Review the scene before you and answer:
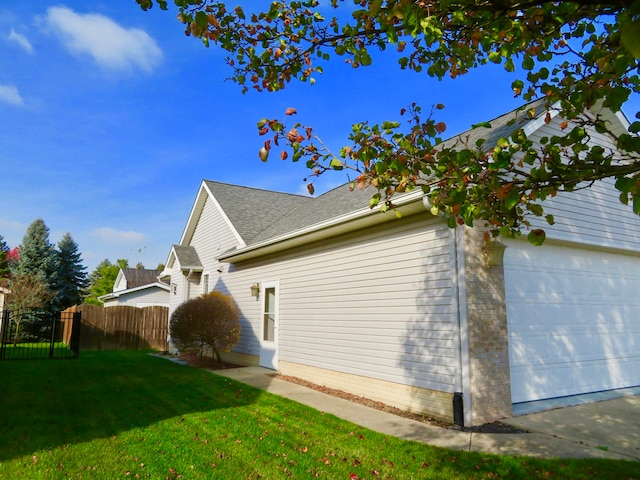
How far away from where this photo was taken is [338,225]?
8.58 metres

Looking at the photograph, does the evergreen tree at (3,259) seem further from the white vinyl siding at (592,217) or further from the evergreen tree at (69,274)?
the white vinyl siding at (592,217)

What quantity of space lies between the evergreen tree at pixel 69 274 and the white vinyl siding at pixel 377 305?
964 inches

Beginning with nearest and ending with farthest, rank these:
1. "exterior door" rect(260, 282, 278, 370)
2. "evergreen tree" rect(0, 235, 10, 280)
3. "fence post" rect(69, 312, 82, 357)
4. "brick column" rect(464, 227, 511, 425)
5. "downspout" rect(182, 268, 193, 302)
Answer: "brick column" rect(464, 227, 511, 425) → "exterior door" rect(260, 282, 278, 370) → "fence post" rect(69, 312, 82, 357) → "downspout" rect(182, 268, 193, 302) → "evergreen tree" rect(0, 235, 10, 280)

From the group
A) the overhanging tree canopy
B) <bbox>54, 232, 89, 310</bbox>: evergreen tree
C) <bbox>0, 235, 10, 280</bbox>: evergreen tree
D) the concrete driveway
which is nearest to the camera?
the overhanging tree canopy

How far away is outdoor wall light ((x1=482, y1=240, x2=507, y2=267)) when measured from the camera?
21.1ft

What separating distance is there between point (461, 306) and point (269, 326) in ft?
23.2

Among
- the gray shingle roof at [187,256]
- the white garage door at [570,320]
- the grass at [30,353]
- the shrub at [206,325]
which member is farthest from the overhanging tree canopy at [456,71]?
the grass at [30,353]

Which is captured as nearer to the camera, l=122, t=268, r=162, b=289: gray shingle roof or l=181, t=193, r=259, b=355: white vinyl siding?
l=181, t=193, r=259, b=355: white vinyl siding

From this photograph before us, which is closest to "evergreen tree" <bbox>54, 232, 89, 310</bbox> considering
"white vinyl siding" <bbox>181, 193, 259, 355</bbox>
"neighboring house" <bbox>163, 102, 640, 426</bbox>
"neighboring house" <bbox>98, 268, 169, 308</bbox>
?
"neighboring house" <bbox>98, 268, 169, 308</bbox>

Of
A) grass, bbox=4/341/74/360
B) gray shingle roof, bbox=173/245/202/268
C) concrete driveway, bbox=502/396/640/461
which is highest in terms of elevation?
gray shingle roof, bbox=173/245/202/268

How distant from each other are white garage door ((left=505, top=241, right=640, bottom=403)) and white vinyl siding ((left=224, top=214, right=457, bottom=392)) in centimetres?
121

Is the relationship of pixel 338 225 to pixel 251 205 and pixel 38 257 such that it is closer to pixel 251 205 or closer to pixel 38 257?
pixel 251 205

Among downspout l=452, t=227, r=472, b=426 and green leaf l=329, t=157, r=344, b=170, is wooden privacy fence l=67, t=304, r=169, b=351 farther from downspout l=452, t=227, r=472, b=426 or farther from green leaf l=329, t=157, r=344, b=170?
green leaf l=329, t=157, r=344, b=170

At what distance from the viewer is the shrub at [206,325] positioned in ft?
39.3
